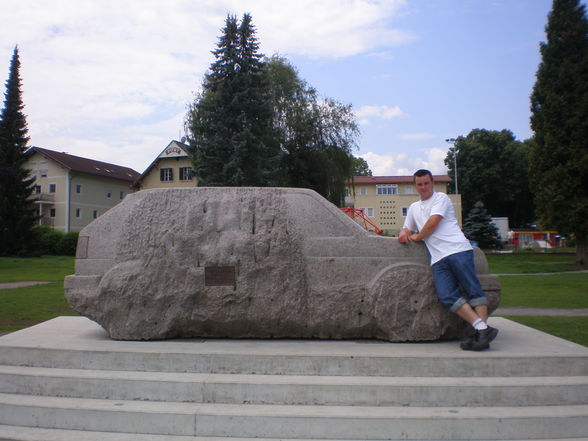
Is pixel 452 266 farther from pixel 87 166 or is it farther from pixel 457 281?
pixel 87 166

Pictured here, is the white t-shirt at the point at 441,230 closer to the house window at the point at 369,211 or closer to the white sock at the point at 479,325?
the white sock at the point at 479,325

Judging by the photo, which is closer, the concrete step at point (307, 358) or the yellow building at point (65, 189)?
the concrete step at point (307, 358)

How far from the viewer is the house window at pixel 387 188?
44938mm

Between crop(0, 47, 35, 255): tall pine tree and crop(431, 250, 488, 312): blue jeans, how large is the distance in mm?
34016

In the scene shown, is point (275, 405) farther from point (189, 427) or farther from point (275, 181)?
point (275, 181)

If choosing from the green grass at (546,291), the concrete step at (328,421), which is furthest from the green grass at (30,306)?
the green grass at (546,291)

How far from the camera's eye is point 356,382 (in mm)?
3961

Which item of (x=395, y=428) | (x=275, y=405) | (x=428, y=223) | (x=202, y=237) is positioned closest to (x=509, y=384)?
(x=395, y=428)

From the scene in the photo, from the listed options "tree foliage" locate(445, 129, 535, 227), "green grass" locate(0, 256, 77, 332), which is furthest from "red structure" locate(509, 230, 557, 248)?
"green grass" locate(0, 256, 77, 332)

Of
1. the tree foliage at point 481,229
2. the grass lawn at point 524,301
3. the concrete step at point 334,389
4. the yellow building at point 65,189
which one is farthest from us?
the yellow building at point 65,189

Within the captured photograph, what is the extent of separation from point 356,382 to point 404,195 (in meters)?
41.1

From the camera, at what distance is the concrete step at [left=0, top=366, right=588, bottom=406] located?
387 cm

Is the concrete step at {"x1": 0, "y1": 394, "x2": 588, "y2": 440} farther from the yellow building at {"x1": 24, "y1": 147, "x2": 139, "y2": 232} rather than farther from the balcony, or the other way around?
the balcony

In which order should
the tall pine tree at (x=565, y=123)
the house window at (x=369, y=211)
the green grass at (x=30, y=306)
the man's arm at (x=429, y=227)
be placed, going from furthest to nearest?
the house window at (x=369, y=211)
the tall pine tree at (x=565, y=123)
the green grass at (x=30, y=306)
the man's arm at (x=429, y=227)
